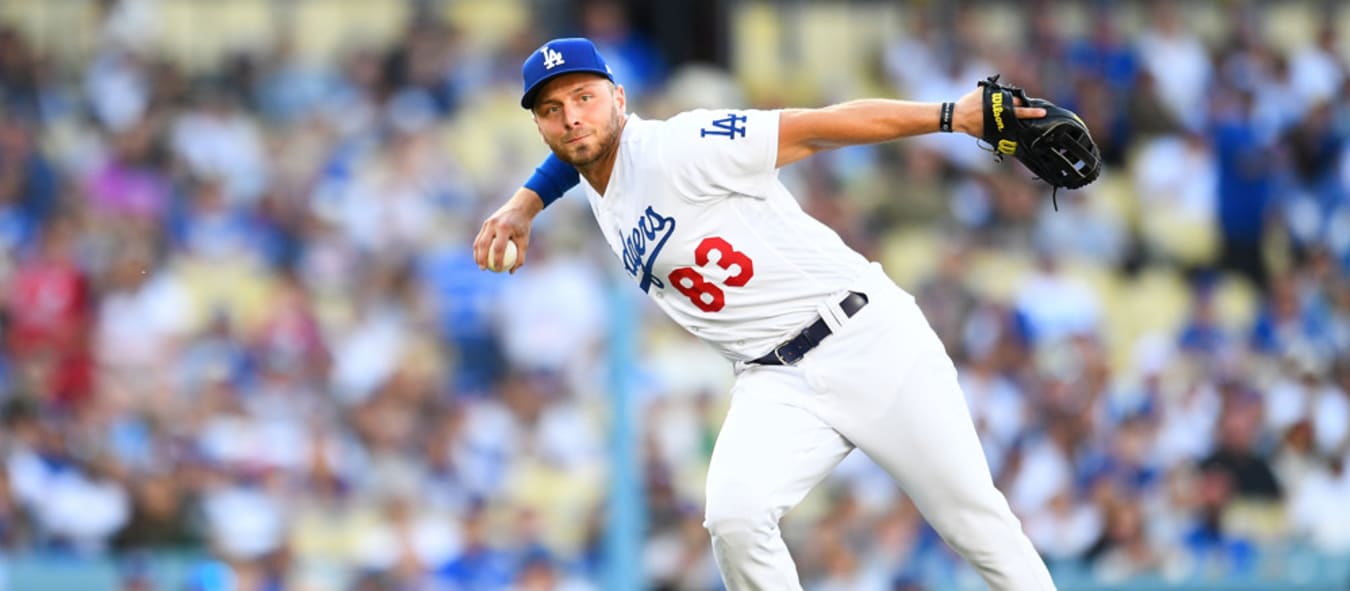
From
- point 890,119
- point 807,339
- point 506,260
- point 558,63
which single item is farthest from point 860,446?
point 558,63

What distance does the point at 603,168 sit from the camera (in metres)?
5.99

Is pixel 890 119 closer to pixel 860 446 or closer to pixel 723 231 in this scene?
pixel 723 231

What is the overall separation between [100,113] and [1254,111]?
9.05m

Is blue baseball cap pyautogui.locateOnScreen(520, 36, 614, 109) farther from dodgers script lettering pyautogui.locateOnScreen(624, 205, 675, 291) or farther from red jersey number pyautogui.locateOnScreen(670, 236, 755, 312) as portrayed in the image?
red jersey number pyautogui.locateOnScreen(670, 236, 755, 312)

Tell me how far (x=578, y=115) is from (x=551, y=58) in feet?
0.63

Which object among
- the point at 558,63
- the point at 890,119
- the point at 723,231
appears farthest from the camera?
the point at 723,231

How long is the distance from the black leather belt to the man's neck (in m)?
0.74

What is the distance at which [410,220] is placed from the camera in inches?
531

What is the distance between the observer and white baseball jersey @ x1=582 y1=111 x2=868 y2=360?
576 cm

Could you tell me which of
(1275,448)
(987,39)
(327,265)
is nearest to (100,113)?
(327,265)

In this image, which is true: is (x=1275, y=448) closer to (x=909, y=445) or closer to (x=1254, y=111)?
(x=1254, y=111)

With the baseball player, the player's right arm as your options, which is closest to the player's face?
the baseball player

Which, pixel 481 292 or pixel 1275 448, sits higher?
pixel 481 292

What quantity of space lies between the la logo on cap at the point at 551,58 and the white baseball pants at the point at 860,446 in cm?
113
